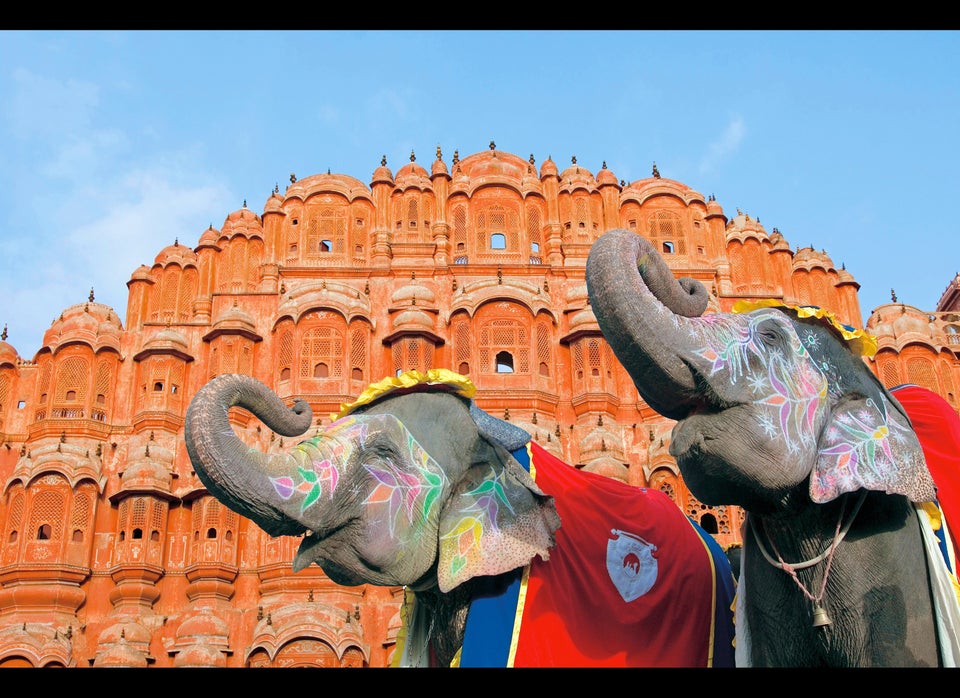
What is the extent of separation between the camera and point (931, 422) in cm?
639

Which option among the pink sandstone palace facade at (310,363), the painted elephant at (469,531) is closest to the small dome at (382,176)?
the pink sandstone palace facade at (310,363)

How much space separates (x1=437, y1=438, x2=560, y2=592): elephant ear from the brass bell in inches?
81.6

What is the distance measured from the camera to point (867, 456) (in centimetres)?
535

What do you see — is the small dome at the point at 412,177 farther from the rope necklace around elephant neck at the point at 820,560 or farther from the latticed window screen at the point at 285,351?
the rope necklace around elephant neck at the point at 820,560

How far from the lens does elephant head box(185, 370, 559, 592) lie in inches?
235

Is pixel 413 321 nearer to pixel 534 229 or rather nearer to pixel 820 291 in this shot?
pixel 534 229

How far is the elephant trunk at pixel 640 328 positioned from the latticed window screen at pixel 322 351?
16054 mm

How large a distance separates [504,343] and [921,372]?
8444 millimetres

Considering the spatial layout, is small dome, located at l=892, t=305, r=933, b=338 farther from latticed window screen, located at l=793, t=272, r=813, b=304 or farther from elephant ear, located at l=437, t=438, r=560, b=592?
elephant ear, located at l=437, t=438, r=560, b=592

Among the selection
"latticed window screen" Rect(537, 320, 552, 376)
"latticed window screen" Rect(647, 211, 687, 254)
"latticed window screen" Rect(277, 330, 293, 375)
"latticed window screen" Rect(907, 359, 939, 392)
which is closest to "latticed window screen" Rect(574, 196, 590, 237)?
"latticed window screen" Rect(647, 211, 687, 254)

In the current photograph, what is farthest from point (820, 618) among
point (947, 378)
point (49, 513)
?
point (947, 378)

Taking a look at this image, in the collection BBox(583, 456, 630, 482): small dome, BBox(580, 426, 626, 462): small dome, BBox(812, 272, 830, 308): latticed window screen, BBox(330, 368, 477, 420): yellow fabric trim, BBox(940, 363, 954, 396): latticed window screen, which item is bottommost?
BBox(330, 368, 477, 420): yellow fabric trim

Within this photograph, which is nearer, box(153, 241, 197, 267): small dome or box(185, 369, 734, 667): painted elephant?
box(185, 369, 734, 667): painted elephant

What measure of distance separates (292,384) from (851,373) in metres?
16.0
